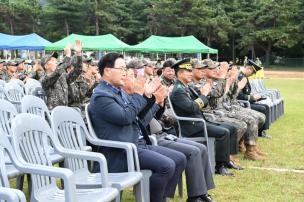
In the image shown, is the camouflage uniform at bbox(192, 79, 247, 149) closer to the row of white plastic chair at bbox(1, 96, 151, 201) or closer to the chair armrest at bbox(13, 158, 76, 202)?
the row of white plastic chair at bbox(1, 96, 151, 201)

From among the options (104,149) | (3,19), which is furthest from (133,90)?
(3,19)

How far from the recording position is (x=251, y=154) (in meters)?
7.36

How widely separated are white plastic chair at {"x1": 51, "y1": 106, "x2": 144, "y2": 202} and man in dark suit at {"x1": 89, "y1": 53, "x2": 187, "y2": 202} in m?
0.14

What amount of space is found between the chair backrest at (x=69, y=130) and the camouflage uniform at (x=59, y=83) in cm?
213

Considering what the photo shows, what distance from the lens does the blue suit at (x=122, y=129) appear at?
4008 mm

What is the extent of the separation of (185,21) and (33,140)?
144ft

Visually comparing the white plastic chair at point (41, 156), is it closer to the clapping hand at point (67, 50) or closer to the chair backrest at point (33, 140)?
the chair backrest at point (33, 140)

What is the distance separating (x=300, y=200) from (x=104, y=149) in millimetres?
2354

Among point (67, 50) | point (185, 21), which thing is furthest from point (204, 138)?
point (185, 21)

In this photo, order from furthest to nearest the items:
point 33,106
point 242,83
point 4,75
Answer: point 4,75
point 242,83
point 33,106

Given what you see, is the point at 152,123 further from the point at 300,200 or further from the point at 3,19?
the point at 3,19

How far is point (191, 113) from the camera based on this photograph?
5.83m

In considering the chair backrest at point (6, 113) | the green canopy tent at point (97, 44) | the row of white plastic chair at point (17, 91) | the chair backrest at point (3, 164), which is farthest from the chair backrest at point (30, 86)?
the green canopy tent at point (97, 44)

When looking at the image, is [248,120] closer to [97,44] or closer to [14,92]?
[14,92]
